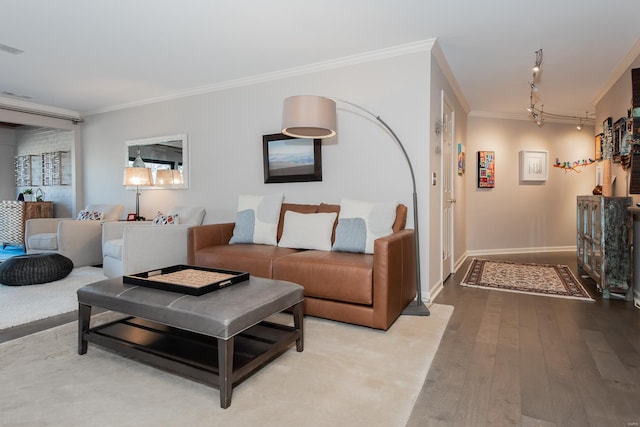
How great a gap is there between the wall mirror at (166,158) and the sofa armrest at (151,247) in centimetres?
115

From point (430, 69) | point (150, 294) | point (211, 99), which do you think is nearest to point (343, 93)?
point (430, 69)

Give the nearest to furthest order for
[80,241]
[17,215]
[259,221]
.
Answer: [259,221] < [80,241] < [17,215]

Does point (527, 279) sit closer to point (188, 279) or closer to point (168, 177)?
point (188, 279)

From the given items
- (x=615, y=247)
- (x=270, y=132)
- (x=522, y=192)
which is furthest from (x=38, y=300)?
(x=522, y=192)

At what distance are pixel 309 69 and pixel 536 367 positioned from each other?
335cm

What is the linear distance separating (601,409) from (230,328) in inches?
67.5

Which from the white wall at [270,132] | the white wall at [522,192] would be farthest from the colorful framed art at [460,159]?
the white wall at [270,132]

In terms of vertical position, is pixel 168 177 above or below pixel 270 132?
below

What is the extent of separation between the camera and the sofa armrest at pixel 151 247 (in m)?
3.65

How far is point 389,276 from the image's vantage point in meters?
2.54

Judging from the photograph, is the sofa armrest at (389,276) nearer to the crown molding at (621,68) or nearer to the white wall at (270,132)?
the white wall at (270,132)

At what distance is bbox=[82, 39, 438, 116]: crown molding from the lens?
3.37m

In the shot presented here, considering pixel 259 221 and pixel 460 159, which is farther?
pixel 460 159

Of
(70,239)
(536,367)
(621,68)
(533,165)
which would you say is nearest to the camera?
(536,367)
